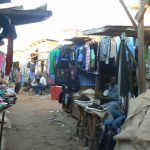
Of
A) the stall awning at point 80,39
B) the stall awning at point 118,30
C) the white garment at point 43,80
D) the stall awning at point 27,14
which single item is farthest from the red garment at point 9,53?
the white garment at point 43,80

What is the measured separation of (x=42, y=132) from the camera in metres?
10.3

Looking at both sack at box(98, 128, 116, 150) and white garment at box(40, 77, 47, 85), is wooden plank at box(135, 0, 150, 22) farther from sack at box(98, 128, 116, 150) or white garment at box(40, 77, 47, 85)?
white garment at box(40, 77, 47, 85)

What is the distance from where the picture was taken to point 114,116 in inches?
293

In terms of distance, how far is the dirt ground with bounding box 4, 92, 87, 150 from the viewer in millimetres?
8555

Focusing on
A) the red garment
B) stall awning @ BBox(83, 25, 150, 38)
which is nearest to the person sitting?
stall awning @ BBox(83, 25, 150, 38)

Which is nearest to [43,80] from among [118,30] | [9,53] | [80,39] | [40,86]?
[40,86]

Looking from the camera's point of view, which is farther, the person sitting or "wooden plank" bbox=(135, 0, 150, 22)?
the person sitting

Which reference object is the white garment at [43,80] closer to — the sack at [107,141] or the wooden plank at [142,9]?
the sack at [107,141]

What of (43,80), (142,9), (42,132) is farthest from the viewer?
(43,80)

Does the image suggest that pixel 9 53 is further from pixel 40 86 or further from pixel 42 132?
pixel 40 86

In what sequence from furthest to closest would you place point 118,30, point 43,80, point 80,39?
1. point 43,80
2. point 80,39
3. point 118,30

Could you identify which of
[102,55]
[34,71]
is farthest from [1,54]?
[34,71]

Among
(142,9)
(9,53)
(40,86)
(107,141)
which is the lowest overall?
(40,86)

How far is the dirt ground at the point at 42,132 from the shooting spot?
8.56 meters
